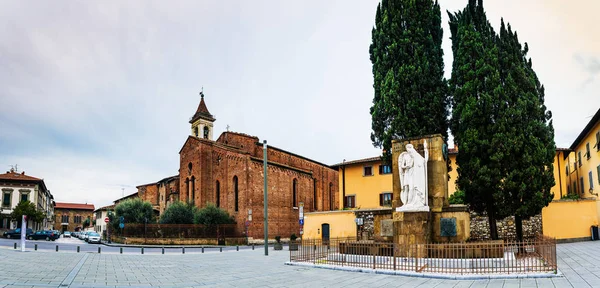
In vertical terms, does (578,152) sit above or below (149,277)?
above

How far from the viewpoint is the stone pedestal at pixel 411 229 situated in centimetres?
1605

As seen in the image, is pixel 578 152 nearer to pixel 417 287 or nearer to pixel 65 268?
pixel 417 287

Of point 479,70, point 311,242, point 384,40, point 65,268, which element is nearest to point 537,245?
point 311,242

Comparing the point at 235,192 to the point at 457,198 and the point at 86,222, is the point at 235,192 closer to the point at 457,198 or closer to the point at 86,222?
the point at 457,198

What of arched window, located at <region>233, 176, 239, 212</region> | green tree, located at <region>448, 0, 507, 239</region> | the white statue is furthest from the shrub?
arched window, located at <region>233, 176, 239, 212</region>

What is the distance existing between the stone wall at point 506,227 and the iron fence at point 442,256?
40.4ft

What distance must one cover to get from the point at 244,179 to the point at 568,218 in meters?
27.7

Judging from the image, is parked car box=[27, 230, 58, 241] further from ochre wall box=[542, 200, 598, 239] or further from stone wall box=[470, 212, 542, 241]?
ochre wall box=[542, 200, 598, 239]

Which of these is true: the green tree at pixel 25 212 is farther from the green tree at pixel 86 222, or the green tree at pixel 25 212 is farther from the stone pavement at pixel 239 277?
the green tree at pixel 86 222

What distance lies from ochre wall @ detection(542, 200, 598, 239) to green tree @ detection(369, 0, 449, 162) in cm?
1031

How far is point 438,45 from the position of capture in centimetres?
2492

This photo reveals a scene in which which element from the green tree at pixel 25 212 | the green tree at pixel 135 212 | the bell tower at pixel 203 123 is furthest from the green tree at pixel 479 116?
the green tree at pixel 25 212

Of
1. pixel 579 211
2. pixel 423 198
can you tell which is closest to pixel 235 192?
pixel 579 211

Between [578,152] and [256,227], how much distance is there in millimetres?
28243
